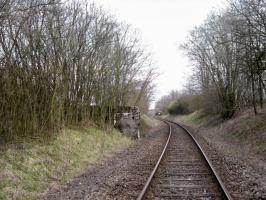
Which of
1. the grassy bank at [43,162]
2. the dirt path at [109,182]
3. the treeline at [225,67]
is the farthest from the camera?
the treeline at [225,67]

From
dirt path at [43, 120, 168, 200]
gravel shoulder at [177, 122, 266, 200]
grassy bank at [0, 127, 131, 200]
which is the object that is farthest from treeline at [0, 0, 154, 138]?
gravel shoulder at [177, 122, 266, 200]

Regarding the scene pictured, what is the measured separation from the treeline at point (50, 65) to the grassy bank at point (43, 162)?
61 cm

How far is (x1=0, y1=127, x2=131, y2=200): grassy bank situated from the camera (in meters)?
7.80

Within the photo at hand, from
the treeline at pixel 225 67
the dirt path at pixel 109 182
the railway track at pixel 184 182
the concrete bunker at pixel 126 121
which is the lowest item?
the dirt path at pixel 109 182

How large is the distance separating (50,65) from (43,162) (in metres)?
3.36

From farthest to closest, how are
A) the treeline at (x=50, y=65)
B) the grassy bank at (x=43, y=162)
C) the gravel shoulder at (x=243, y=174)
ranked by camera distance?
the treeline at (x=50, y=65) < the grassy bank at (x=43, y=162) < the gravel shoulder at (x=243, y=174)

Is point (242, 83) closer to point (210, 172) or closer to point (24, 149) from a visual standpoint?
point (210, 172)

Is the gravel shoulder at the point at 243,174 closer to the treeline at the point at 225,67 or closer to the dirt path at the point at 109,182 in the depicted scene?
the dirt path at the point at 109,182

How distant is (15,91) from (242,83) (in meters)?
23.3

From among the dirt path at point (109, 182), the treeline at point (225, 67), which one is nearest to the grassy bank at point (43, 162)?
the dirt path at point (109, 182)

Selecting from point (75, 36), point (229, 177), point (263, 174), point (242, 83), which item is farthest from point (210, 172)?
point (242, 83)

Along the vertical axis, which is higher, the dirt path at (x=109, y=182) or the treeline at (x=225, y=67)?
the treeline at (x=225, y=67)

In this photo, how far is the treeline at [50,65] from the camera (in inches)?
377

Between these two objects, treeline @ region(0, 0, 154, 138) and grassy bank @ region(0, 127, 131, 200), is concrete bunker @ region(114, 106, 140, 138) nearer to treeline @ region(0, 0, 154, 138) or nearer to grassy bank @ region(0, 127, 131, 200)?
treeline @ region(0, 0, 154, 138)
